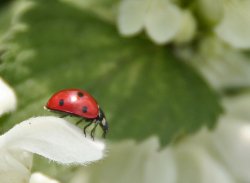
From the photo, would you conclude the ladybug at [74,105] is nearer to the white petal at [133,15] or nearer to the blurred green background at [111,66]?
the blurred green background at [111,66]

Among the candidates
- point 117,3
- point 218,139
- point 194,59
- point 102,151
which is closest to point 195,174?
point 218,139

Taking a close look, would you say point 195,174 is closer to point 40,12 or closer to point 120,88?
point 120,88

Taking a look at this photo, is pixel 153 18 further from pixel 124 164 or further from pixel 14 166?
pixel 14 166

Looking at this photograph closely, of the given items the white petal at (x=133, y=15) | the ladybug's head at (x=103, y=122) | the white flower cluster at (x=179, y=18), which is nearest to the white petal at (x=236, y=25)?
the white flower cluster at (x=179, y=18)

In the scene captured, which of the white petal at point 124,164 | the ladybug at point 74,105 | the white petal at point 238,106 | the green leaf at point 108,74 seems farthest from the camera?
the white petal at point 238,106

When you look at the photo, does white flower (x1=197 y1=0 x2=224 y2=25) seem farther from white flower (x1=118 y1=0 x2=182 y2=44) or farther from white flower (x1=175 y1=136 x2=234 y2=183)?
white flower (x1=175 y1=136 x2=234 y2=183)

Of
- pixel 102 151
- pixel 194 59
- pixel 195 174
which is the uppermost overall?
pixel 102 151

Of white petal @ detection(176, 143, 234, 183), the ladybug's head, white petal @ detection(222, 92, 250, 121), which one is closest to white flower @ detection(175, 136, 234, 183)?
white petal @ detection(176, 143, 234, 183)
